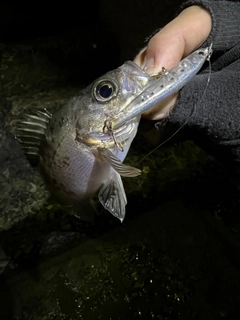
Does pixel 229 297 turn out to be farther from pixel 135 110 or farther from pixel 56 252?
pixel 135 110

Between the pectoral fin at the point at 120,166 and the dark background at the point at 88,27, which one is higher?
the pectoral fin at the point at 120,166

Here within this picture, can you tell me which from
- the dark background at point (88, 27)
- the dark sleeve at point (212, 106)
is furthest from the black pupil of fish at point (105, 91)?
the dark background at point (88, 27)

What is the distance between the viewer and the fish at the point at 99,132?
678 mm

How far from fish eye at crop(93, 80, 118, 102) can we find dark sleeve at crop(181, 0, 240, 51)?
22 centimetres

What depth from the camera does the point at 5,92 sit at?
1445 mm

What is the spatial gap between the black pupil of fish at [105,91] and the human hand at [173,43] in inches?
2.6

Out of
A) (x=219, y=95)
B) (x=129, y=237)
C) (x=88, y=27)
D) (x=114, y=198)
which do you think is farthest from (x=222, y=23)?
(x=88, y=27)

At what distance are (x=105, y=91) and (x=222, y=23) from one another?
0.92ft

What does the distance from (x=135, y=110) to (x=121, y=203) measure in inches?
7.0

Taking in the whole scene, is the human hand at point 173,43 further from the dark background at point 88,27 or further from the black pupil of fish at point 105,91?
the dark background at point 88,27

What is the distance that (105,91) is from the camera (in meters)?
0.72

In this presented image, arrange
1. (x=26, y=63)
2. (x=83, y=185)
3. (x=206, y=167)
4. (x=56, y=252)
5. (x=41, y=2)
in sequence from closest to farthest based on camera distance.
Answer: (x=83, y=185) → (x=56, y=252) → (x=206, y=167) → (x=26, y=63) → (x=41, y=2)

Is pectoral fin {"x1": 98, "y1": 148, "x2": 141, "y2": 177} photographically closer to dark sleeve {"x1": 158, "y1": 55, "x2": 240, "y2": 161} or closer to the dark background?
dark sleeve {"x1": 158, "y1": 55, "x2": 240, "y2": 161}

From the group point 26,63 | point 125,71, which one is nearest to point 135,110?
point 125,71
